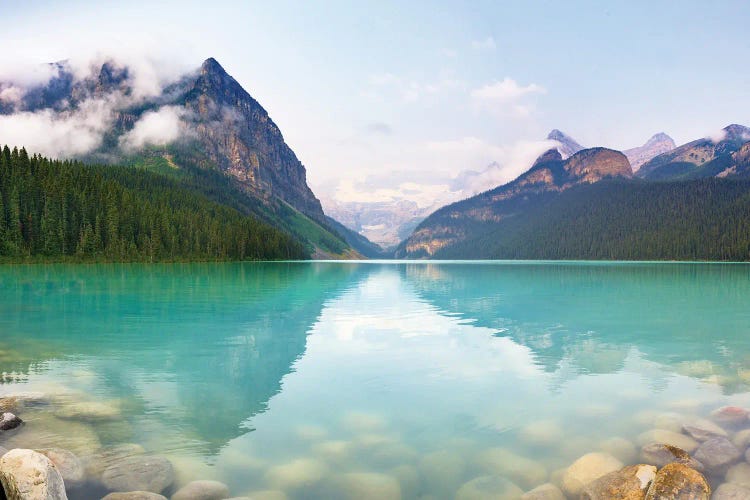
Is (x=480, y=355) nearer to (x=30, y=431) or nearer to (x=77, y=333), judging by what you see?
(x=30, y=431)

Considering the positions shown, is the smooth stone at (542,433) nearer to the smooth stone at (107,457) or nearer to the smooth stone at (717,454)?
the smooth stone at (717,454)

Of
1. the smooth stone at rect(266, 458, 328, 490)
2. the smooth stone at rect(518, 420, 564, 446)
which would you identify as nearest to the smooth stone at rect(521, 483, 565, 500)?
the smooth stone at rect(518, 420, 564, 446)

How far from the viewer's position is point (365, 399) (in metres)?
18.0

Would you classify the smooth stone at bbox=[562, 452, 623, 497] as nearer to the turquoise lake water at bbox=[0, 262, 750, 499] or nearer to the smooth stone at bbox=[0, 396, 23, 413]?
the turquoise lake water at bbox=[0, 262, 750, 499]

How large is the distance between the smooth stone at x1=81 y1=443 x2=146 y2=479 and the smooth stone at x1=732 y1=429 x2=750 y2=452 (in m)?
16.0

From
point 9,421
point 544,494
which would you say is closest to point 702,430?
point 544,494

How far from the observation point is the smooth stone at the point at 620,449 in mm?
12581

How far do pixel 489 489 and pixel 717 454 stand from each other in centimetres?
641

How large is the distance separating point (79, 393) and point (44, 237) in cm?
13381

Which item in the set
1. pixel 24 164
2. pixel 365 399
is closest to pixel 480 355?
pixel 365 399

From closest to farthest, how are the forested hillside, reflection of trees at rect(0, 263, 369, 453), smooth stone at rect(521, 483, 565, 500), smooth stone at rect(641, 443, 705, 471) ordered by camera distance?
smooth stone at rect(521, 483, 565, 500), smooth stone at rect(641, 443, 705, 471), reflection of trees at rect(0, 263, 369, 453), the forested hillside

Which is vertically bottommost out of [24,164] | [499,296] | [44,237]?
[499,296]

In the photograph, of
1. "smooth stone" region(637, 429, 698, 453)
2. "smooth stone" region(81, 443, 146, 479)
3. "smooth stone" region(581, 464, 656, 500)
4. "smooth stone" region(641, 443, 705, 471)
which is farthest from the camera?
"smooth stone" region(637, 429, 698, 453)

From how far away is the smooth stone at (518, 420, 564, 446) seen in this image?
45.1ft
